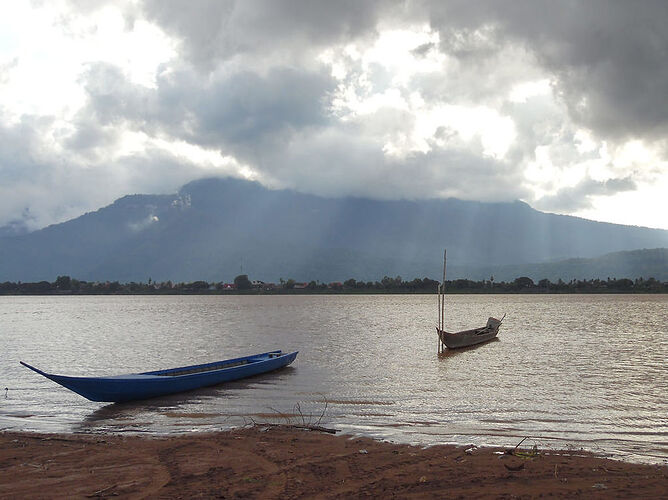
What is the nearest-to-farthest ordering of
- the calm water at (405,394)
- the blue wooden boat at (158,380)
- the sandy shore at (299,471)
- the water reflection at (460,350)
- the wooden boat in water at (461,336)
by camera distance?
1. the sandy shore at (299,471)
2. the calm water at (405,394)
3. the blue wooden boat at (158,380)
4. the water reflection at (460,350)
5. the wooden boat in water at (461,336)

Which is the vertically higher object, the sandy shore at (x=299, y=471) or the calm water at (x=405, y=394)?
the sandy shore at (x=299, y=471)

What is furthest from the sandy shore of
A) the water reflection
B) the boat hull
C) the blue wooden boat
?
the boat hull

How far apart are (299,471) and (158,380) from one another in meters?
12.7

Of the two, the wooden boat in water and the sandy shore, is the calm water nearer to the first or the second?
the wooden boat in water

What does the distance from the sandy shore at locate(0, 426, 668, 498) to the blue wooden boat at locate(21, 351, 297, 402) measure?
208 inches

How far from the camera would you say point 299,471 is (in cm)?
1220

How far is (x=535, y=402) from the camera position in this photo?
21672 mm

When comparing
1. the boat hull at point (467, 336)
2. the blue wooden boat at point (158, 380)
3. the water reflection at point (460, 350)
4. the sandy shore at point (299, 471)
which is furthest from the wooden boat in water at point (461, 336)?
the sandy shore at point (299, 471)

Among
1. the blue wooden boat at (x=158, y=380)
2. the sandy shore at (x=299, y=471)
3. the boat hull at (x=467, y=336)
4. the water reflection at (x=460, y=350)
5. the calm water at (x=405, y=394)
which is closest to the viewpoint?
the sandy shore at (x=299, y=471)

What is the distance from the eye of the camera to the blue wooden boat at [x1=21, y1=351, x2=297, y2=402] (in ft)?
67.3

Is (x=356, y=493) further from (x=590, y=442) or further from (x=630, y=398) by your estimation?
(x=630, y=398)

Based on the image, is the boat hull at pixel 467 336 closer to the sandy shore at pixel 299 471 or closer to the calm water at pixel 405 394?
the calm water at pixel 405 394

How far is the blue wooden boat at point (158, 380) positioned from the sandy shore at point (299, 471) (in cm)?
529

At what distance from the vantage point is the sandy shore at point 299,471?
35.6 feet
